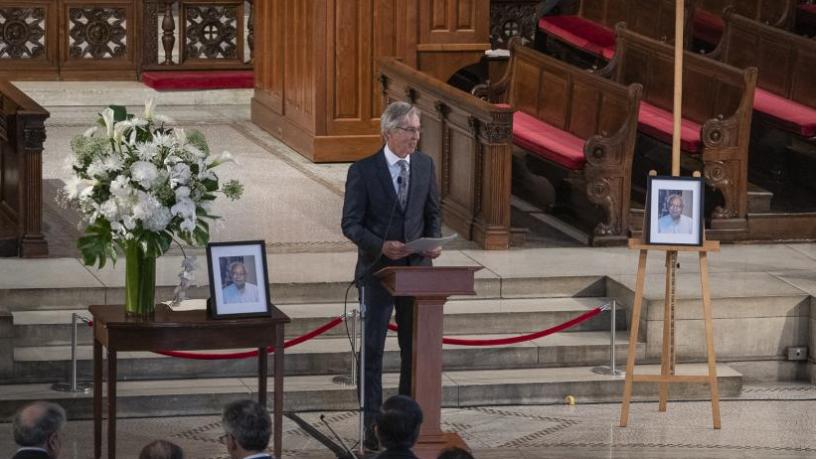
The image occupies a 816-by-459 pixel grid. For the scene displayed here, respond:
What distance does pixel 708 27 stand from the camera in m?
14.9

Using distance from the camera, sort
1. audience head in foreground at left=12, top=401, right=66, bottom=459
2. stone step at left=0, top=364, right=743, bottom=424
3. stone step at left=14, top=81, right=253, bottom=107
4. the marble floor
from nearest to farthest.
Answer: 1. audience head in foreground at left=12, top=401, right=66, bottom=459
2. the marble floor
3. stone step at left=0, top=364, right=743, bottom=424
4. stone step at left=14, top=81, right=253, bottom=107

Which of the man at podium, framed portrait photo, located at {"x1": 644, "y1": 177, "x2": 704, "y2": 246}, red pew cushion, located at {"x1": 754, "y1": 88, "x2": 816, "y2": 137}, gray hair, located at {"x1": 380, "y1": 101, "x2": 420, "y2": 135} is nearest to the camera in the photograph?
gray hair, located at {"x1": 380, "y1": 101, "x2": 420, "y2": 135}

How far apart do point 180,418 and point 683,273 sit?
3443 millimetres

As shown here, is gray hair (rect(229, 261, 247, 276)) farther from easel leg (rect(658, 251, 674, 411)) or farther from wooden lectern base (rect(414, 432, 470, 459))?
easel leg (rect(658, 251, 674, 411))

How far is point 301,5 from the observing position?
45.8 feet

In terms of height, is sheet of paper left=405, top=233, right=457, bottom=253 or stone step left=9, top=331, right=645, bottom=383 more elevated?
sheet of paper left=405, top=233, right=457, bottom=253

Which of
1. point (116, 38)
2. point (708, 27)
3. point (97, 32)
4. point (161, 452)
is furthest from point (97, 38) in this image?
point (161, 452)

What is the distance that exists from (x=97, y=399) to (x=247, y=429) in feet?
7.56

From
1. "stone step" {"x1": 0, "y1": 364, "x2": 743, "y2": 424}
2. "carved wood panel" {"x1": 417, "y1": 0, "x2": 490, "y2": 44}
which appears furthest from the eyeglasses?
"carved wood panel" {"x1": 417, "y1": 0, "x2": 490, "y2": 44}

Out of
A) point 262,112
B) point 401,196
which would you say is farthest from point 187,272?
point 262,112

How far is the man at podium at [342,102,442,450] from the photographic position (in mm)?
7727

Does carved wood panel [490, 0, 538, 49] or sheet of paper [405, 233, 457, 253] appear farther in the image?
carved wood panel [490, 0, 538, 49]

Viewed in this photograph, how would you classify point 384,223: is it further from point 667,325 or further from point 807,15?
point 807,15

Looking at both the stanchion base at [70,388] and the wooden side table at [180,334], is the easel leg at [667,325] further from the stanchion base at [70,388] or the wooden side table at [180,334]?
the stanchion base at [70,388]
